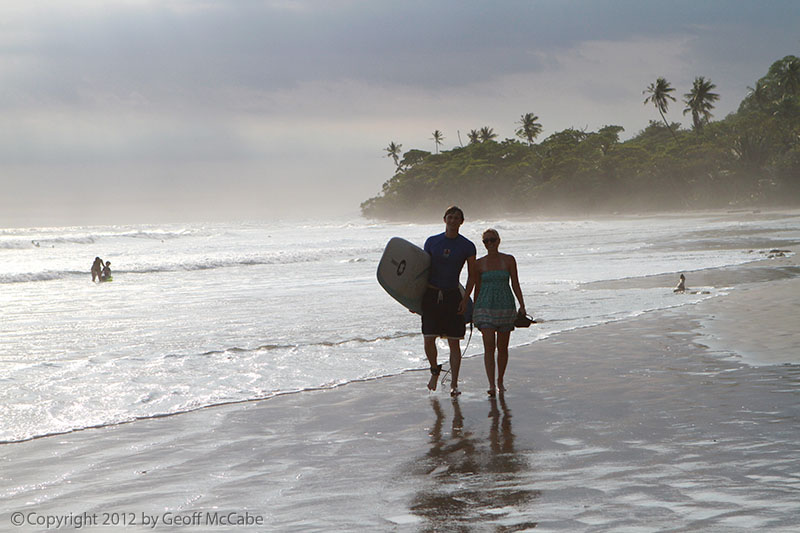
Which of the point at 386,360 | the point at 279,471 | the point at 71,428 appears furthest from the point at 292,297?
the point at 279,471

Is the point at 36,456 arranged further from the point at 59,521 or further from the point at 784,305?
the point at 784,305

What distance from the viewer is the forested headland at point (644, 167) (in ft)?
265

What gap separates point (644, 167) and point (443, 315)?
93.4m

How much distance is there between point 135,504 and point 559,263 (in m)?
21.3

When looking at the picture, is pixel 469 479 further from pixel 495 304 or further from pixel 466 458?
pixel 495 304

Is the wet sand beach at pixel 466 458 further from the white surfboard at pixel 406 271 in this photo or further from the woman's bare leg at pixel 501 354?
the white surfboard at pixel 406 271

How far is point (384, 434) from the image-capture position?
18.9 ft

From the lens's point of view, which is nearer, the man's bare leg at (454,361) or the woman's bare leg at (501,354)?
the woman's bare leg at (501,354)

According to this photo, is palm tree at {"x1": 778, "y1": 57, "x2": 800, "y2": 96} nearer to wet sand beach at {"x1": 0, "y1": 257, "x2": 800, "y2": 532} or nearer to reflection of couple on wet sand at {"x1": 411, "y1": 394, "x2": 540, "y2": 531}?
wet sand beach at {"x1": 0, "y1": 257, "x2": 800, "y2": 532}

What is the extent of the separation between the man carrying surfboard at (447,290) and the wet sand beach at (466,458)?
1.94 feet

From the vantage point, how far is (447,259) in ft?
22.8

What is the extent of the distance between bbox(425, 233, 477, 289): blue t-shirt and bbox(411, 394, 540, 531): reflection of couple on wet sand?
1.41 meters

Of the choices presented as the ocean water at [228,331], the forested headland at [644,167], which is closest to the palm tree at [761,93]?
the forested headland at [644,167]

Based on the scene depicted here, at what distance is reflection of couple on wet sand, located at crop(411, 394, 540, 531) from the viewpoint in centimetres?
391
